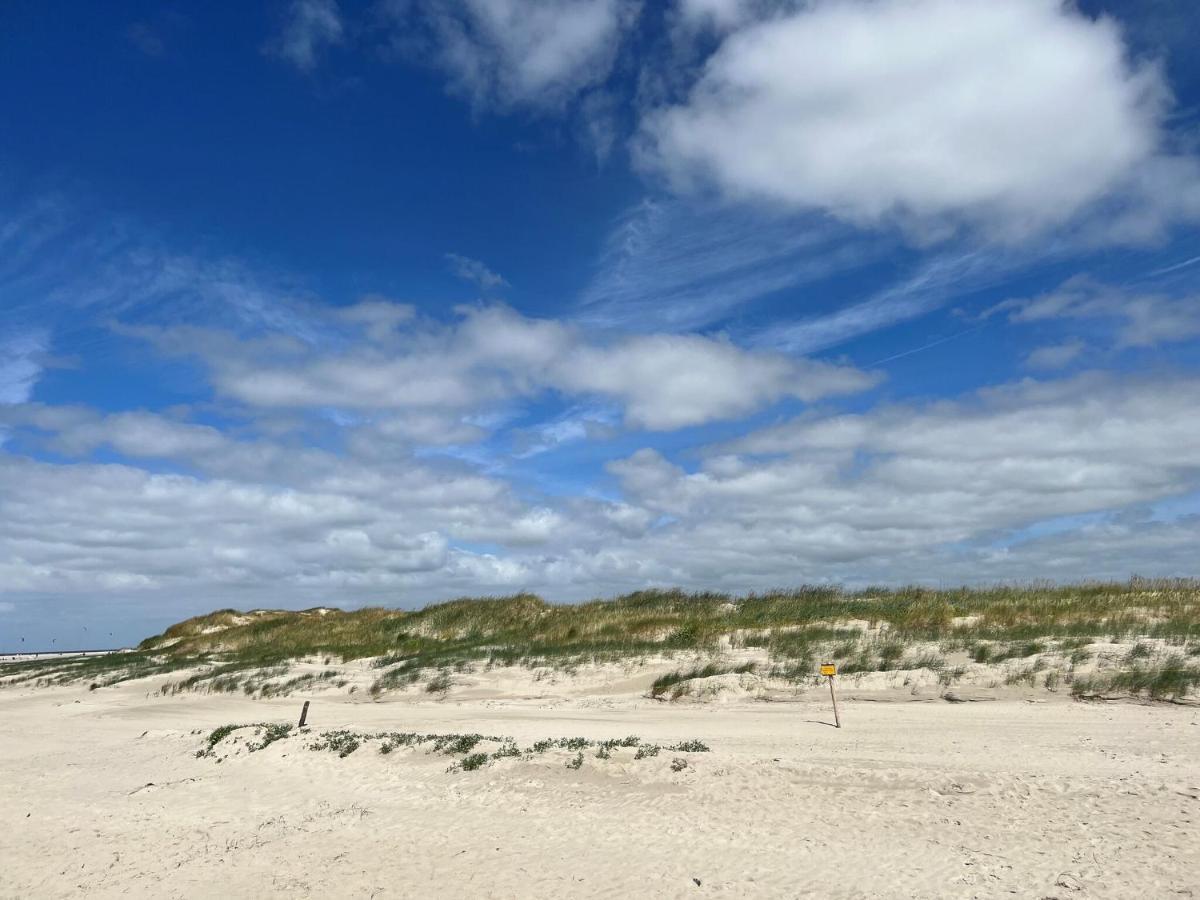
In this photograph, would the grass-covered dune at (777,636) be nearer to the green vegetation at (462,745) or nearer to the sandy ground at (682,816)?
the sandy ground at (682,816)

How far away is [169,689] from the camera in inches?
1245

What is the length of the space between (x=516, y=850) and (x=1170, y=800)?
25.8ft

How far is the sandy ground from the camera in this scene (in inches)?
364

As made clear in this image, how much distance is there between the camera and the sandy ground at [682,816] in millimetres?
9258

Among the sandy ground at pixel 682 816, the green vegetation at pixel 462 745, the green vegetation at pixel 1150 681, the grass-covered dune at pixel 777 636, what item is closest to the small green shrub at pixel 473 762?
the green vegetation at pixel 462 745

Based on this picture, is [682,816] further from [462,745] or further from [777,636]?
[777,636]

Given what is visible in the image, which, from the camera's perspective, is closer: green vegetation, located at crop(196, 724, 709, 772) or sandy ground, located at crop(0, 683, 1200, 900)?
sandy ground, located at crop(0, 683, 1200, 900)

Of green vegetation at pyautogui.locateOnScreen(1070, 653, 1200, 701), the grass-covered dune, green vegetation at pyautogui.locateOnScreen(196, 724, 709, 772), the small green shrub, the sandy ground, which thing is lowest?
the sandy ground

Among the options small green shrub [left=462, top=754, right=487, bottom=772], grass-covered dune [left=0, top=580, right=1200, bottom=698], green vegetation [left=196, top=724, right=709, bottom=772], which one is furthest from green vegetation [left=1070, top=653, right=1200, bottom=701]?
small green shrub [left=462, top=754, right=487, bottom=772]

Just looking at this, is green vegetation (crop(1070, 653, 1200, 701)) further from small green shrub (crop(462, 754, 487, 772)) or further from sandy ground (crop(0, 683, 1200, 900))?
small green shrub (crop(462, 754, 487, 772))

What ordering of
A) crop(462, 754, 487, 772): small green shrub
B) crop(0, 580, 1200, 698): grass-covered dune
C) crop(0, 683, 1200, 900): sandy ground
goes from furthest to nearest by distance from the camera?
crop(0, 580, 1200, 698): grass-covered dune
crop(462, 754, 487, 772): small green shrub
crop(0, 683, 1200, 900): sandy ground

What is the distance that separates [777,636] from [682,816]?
16.8 meters

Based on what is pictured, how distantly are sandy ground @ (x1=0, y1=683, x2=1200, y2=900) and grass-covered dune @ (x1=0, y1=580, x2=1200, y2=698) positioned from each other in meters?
3.35

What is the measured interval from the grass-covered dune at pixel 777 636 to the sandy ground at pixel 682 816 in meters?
3.35
